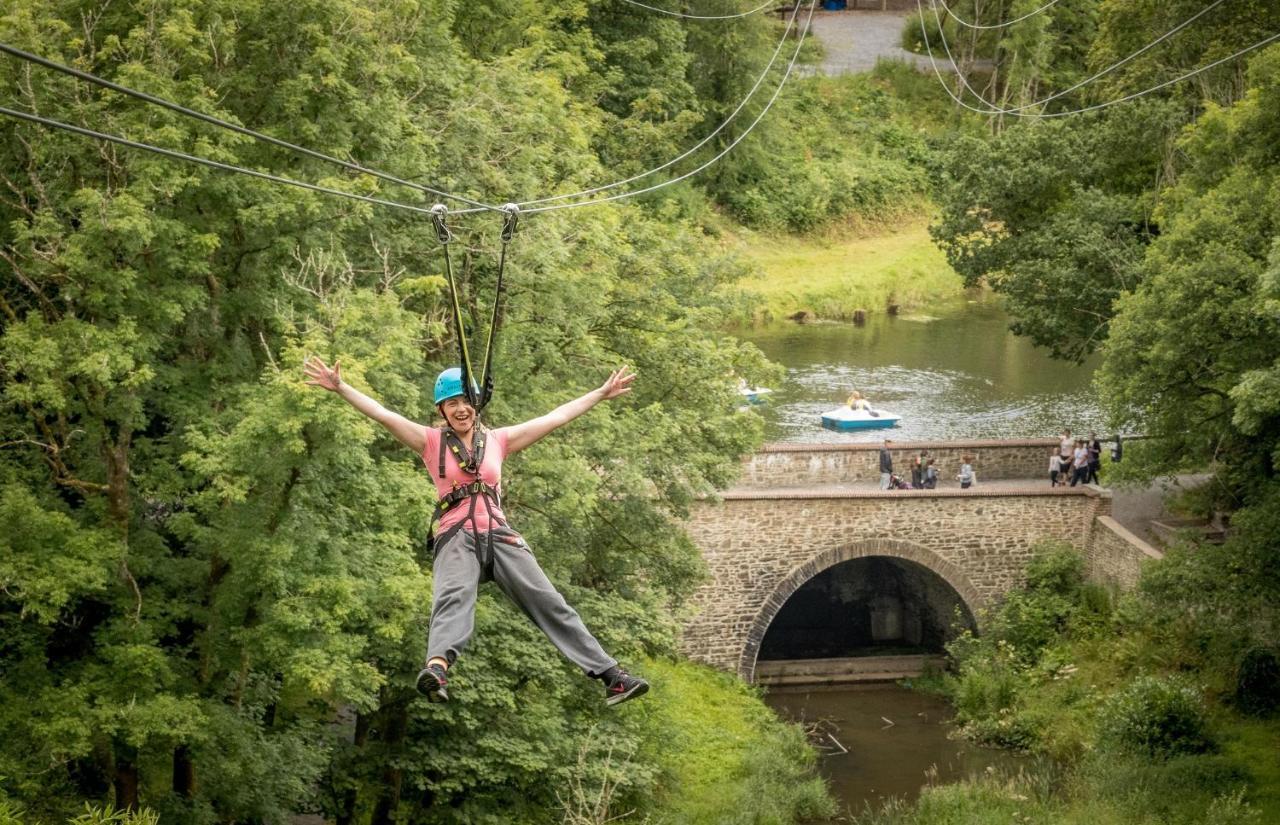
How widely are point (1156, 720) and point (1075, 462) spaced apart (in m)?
7.17

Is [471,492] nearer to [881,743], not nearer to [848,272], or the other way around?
[881,743]

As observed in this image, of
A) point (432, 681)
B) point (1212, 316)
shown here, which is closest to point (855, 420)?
point (1212, 316)

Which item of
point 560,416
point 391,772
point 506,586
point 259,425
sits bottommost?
point 391,772

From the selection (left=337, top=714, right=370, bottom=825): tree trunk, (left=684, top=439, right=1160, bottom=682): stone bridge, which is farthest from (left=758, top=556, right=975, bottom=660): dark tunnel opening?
(left=337, top=714, right=370, bottom=825): tree trunk

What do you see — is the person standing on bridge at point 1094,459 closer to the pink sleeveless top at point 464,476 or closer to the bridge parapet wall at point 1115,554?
the bridge parapet wall at point 1115,554

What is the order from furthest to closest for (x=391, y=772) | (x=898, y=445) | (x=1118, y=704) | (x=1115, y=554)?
(x=898, y=445), (x=1115, y=554), (x=1118, y=704), (x=391, y=772)

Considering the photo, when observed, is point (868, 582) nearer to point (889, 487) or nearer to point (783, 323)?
point (889, 487)

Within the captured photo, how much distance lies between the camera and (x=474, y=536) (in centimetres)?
746

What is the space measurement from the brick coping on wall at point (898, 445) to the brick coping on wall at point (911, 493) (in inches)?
28.3

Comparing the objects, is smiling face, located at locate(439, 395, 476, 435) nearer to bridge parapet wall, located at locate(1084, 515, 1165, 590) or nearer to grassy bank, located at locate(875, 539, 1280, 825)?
grassy bank, located at locate(875, 539, 1280, 825)

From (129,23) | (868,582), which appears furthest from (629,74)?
(129,23)

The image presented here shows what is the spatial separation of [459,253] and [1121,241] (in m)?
14.3

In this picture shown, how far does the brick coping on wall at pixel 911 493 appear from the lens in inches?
1123

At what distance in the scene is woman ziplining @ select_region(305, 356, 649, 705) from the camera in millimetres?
7277
